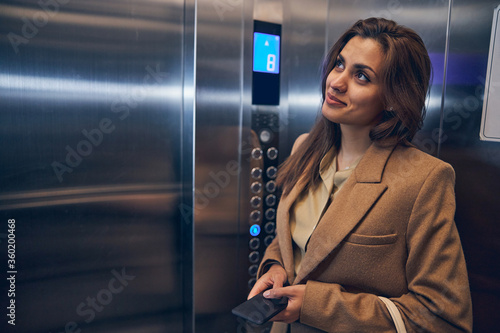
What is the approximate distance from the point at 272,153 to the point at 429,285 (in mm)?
900

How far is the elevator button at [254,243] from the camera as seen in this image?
1.81 meters

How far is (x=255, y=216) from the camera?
1.80 m

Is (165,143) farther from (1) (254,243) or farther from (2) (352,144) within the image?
(2) (352,144)

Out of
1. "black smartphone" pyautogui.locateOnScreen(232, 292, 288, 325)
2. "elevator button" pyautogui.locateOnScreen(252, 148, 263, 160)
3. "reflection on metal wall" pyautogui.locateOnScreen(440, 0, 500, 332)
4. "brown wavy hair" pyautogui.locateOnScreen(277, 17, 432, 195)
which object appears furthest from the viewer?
"elevator button" pyautogui.locateOnScreen(252, 148, 263, 160)

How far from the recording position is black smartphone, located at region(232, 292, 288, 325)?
1048 millimetres

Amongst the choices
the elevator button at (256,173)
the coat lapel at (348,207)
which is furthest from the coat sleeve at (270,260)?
the elevator button at (256,173)

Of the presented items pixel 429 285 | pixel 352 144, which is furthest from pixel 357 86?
pixel 429 285

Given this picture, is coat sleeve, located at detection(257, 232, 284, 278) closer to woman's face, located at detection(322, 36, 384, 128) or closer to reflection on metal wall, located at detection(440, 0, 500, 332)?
woman's face, located at detection(322, 36, 384, 128)

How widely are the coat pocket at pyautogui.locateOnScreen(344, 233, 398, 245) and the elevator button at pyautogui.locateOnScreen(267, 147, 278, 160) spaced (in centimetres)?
71

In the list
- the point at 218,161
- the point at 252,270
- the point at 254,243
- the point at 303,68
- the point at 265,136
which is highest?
the point at 303,68

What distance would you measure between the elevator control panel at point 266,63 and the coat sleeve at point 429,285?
833 millimetres

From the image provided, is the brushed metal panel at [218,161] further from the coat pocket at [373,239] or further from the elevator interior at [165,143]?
the coat pocket at [373,239]

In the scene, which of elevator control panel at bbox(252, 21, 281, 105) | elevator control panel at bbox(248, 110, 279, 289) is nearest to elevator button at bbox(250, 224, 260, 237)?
elevator control panel at bbox(248, 110, 279, 289)

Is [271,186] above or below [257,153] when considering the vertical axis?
below
